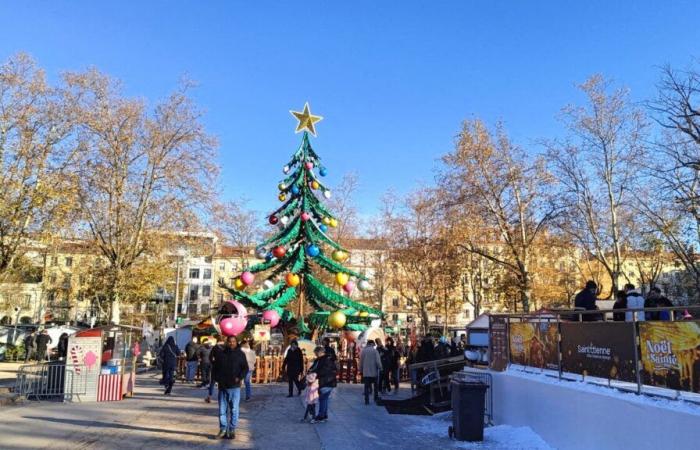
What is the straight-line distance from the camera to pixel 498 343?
12.9 meters

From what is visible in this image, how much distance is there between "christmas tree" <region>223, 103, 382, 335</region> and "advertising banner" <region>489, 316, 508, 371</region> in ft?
27.6

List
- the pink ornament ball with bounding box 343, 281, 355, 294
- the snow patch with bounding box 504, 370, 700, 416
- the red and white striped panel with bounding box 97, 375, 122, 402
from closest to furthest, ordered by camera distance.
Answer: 1. the snow patch with bounding box 504, 370, 700, 416
2. the red and white striped panel with bounding box 97, 375, 122, 402
3. the pink ornament ball with bounding box 343, 281, 355, 294

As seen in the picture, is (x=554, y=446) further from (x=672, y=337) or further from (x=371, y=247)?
(x=371, y=247)

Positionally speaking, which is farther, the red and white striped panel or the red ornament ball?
the red ornament ball

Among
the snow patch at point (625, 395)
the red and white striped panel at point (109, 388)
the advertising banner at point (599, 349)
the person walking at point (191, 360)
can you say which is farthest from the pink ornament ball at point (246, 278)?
the advertising banner at point (599, 349)

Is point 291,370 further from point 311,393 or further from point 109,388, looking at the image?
point 109,388

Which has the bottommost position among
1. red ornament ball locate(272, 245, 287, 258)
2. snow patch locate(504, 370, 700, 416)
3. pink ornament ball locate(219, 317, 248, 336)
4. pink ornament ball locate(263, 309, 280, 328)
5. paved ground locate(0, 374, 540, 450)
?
paved ground locate(0, 374, 540, 450)

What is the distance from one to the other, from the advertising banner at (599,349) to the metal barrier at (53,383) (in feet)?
39.7

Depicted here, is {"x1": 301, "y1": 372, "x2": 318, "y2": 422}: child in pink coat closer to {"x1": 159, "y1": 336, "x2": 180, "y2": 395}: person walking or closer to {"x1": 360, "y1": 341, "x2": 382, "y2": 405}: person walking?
{"x1": 360, "y1": 341, "x2": 382, "y2": 405}: person walking

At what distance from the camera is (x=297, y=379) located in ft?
51.1

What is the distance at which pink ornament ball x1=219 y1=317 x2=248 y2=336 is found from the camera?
59.6ft

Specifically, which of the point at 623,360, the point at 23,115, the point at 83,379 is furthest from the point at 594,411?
the point at 23,115

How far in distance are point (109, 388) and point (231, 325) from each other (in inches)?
177

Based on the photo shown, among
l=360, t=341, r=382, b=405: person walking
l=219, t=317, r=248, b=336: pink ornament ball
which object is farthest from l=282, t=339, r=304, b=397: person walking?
l=219, t=317, r=248, b=336: pink ornament ball
